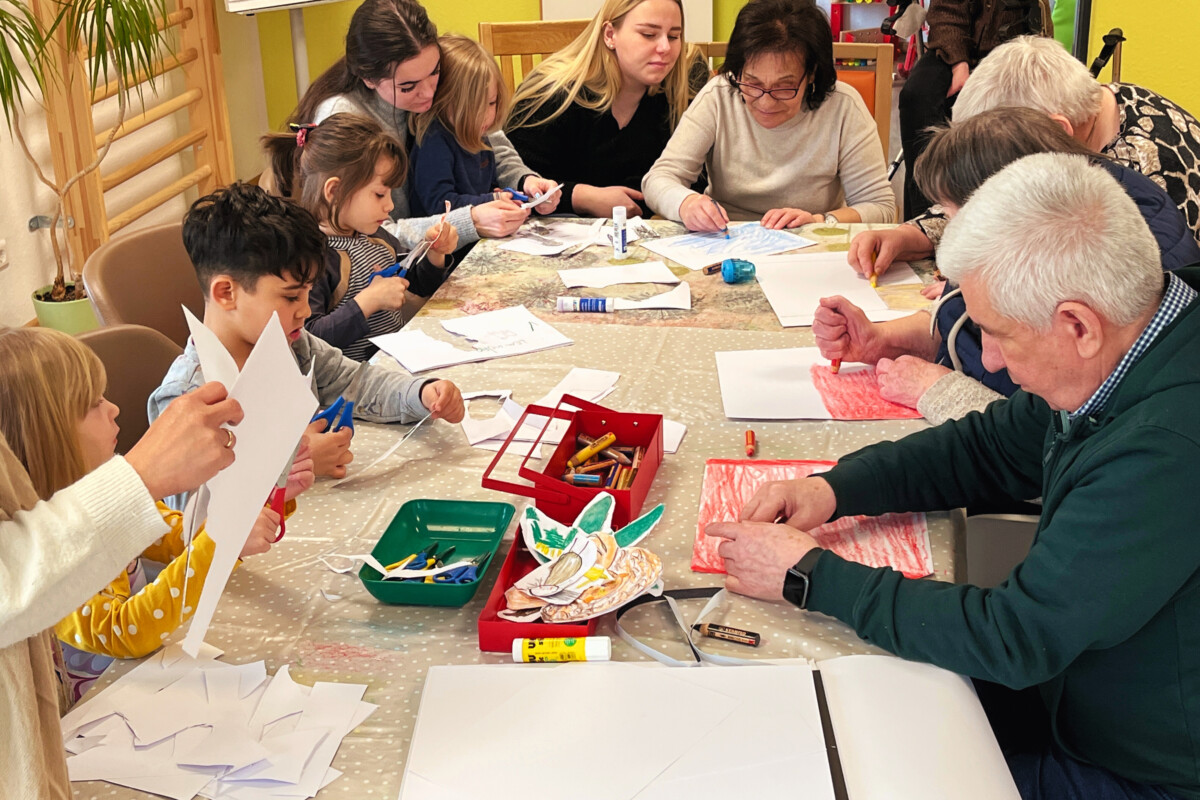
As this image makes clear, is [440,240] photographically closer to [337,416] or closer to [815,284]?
[815,284]

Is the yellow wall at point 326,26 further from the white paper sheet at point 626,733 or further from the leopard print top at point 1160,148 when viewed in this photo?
the white paper sheet at point 626,733

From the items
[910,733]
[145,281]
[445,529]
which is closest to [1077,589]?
[910,733]

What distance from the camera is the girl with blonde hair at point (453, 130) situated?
292 centimetres

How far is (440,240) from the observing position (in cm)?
252

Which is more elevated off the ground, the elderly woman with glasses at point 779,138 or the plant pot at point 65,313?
the elderly woman with glasses at point 779,138

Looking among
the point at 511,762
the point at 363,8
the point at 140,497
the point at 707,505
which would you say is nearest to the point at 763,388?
the point at 707,505

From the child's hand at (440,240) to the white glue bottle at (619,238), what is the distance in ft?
1.25

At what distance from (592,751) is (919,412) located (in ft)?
3.03

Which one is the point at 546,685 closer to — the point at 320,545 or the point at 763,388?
the point at 320,545

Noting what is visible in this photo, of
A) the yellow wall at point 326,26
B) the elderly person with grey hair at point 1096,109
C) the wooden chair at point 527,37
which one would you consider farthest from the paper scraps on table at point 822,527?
the yellow wall at point 326,26

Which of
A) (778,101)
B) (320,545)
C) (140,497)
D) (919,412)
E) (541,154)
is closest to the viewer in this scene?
(140,497)

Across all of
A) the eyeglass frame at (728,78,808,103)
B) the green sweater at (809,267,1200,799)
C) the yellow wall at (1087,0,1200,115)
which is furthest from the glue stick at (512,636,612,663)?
the yellow wall at (1087,0,1200,115)

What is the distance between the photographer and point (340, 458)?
157 cm

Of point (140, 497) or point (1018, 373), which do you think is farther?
point (1018, 373)
